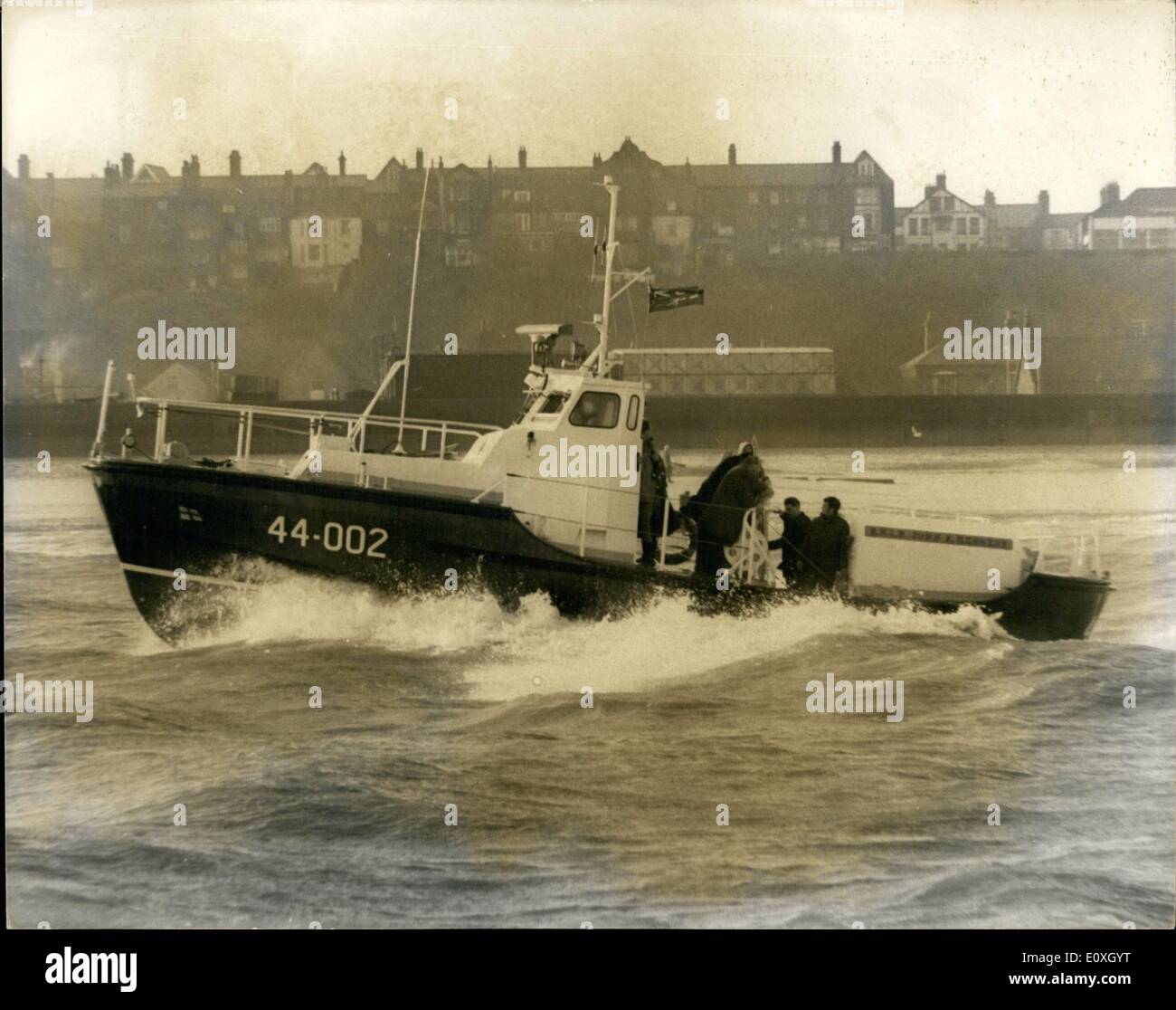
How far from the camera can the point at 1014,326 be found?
5219 millimetres

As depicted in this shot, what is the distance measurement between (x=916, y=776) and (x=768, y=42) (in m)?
2.91

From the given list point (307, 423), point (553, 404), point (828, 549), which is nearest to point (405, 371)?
point (307, 423)

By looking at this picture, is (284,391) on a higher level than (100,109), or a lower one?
lower

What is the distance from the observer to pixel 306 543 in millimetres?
4938

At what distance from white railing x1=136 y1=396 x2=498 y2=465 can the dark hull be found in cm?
18

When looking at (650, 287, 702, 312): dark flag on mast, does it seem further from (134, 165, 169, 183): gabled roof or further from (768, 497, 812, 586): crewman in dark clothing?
(134, 165, 169, 183): gabled roof

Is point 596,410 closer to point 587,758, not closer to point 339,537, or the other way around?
point 339,537

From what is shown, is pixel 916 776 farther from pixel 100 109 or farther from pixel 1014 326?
pixel 100 109

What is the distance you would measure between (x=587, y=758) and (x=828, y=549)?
1271 millimetres

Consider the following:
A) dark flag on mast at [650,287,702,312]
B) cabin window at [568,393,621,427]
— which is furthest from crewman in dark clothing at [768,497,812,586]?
dark flag on mast at [650,287,702,312]

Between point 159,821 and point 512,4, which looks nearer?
point 159,821

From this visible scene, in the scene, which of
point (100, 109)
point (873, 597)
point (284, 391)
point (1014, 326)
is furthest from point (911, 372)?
point (100, 109)

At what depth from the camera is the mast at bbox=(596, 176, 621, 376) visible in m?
5.01

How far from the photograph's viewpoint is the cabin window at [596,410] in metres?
5.12
